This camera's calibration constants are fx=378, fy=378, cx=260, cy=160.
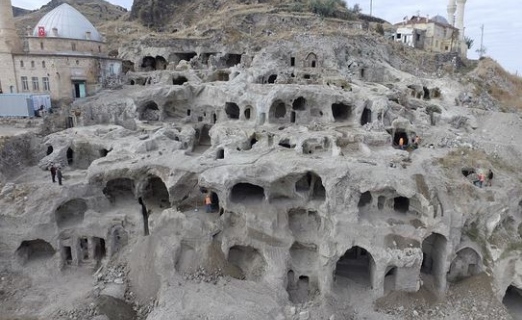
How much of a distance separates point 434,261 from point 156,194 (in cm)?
1757

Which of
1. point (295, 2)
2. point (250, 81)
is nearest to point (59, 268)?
point (250, 81)

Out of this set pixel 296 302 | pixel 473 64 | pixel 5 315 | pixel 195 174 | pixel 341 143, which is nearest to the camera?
pixel 5 315

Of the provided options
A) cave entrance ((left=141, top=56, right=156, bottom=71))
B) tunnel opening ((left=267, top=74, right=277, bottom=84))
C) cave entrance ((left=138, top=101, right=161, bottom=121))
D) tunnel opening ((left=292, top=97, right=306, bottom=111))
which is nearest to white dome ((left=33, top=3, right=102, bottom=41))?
cave entrance ((left=141, top=56, right=156, bottom=71))

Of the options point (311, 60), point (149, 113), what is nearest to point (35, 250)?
point (149, 113)

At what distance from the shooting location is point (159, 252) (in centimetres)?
2027

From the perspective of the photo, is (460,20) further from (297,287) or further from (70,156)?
(70,156)

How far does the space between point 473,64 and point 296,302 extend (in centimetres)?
4500

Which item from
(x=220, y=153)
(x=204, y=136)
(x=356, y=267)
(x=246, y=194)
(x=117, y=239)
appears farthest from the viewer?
(x=204, y=136)

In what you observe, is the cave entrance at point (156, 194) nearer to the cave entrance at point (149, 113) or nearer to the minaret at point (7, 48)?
the cave entrance at point (149, 113)

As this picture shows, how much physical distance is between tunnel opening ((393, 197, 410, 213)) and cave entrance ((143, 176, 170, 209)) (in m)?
13.9

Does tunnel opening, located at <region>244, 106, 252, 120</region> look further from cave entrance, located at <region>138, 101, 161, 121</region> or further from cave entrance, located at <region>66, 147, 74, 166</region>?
cave entrance, located at <region>66, 147, 74, 166</region>

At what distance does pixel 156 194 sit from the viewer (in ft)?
82.9

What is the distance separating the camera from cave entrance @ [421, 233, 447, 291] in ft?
66.4

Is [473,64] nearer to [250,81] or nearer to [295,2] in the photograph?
[295,2]
